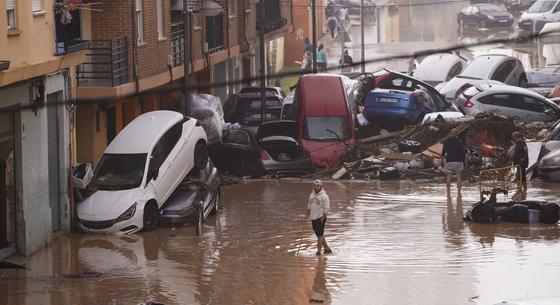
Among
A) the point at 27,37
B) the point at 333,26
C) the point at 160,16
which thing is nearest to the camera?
the point at 27,37

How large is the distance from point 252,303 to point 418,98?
63.2 feet

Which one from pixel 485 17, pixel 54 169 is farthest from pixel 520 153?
pixel 485 17

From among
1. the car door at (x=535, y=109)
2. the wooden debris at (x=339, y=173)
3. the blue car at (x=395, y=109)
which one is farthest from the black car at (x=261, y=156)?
the car door at (x=535, y=109)

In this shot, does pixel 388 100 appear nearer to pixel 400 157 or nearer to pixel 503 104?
pixel 503 104

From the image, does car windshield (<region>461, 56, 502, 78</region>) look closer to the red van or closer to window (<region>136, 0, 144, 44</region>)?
the red van

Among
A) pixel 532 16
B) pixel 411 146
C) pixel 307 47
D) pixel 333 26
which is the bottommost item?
pixel 411 146

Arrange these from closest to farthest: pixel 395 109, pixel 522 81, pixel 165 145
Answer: pixel 165 145 < pixel 395 109 < pixel 522 81

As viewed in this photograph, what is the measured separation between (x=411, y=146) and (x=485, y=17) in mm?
28474

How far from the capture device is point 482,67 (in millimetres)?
43031

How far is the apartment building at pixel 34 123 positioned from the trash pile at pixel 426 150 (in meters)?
8.55

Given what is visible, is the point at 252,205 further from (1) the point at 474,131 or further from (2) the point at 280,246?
(1) the point at 474,131

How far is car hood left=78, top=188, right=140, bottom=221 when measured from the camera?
2439 centimetres

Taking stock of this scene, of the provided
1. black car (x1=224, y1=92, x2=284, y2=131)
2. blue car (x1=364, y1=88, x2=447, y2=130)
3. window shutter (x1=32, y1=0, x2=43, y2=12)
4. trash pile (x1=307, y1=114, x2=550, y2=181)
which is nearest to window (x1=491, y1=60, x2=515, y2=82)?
blue car (x1=364, y1=88, x2=447, y2=130)

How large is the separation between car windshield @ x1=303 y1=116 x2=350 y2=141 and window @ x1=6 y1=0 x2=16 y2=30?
1253 cm
